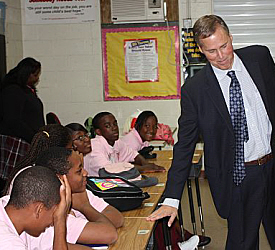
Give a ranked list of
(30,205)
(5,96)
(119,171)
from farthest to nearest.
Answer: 1. (5,96)
2. (119,171)
3. (30,205)

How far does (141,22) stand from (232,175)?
5.02m

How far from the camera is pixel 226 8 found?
7.46m

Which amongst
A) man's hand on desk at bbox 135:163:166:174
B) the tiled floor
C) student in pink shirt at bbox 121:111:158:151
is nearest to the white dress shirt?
man's hand on desk at bbox 135:163:166:174

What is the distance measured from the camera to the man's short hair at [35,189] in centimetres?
203

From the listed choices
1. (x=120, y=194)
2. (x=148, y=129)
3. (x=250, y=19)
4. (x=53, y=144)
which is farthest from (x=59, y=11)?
(x=120, y=194)

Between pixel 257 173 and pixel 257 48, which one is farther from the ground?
pixel 257 48

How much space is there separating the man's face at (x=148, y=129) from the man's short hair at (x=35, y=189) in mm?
3434

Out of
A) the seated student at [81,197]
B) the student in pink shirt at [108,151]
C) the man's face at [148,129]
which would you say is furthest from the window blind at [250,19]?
the seated student at [81,197]

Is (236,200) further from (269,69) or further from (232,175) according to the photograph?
(269,69)

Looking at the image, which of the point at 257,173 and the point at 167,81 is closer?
the point at 257,173

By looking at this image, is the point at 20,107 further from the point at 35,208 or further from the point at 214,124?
the point at 35,208

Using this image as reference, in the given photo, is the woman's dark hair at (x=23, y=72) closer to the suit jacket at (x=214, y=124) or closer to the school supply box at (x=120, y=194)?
the school supply box at (x=120, y=194)

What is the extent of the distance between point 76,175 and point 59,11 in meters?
5.34

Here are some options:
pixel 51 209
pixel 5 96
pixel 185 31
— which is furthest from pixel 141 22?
pixel 51 209
